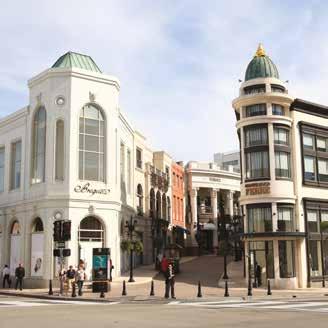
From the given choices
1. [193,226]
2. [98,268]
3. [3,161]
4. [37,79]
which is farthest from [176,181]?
[98,268]

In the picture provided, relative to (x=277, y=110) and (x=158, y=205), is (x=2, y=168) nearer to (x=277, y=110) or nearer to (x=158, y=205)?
(x=158, y=205)

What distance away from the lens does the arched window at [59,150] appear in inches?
1434

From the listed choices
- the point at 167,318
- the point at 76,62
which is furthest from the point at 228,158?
the point at 167,318

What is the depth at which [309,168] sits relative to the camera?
121ft

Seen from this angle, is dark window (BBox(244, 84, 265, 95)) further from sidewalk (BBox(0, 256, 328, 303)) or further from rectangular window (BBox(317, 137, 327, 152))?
sidewalk (BBox(0, 256, 328, 303))

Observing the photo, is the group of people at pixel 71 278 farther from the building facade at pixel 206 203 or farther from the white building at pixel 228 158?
the white building at pixel 228 158

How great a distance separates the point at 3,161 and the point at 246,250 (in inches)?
836

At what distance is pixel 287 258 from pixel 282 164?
239 inches

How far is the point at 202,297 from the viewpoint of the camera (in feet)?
84.8

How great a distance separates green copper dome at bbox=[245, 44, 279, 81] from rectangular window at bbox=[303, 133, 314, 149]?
4.55 meters

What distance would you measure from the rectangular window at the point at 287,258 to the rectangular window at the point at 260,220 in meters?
1.31

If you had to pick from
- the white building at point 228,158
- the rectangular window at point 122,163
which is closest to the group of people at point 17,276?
the rectangular window at point 122,163

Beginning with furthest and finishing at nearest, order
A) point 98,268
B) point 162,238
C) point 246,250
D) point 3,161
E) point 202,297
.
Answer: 1. point 162,238
2. point 3,161
3. point 246,250
4. point 98,268
5. point 202,297

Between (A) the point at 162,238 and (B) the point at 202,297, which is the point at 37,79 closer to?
(B) the point at 202,297
